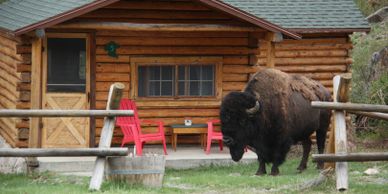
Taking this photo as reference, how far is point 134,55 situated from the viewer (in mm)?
19891

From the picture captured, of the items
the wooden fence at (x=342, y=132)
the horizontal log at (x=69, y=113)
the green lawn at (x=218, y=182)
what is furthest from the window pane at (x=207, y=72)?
the wooden fence at (x=342, y=132)

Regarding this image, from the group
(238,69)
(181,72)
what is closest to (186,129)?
(181,72)

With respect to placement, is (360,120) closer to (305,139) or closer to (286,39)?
(286,39)

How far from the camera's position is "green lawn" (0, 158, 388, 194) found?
13602mm

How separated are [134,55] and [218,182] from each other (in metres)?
5.48

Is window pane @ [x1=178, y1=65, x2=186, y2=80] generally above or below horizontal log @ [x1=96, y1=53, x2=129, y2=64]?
below

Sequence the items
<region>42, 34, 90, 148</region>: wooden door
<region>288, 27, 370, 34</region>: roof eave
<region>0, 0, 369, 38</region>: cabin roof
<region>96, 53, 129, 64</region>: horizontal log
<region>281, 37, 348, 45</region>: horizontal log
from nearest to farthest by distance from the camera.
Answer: <region>0, 0, 369, 38</region>: cabin roof < <region>42, 34, 90, 148</region>: wooden door < <region>96, 53, 129, 64</region>: horizontal log < <region>288, 27, 370, 34</region>: roof eave < <region>281, 37, 348, 45</region>: horizontal log

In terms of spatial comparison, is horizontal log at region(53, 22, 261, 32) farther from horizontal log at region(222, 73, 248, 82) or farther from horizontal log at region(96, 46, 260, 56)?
horizontal log at region(222, 73, 248, 82)

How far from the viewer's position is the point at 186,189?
14.2m

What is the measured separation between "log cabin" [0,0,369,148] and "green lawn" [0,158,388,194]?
7.31 feet

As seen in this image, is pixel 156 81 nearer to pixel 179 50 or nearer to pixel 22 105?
pixel 179 50

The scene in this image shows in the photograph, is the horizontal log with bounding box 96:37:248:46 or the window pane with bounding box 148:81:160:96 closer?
the horizontal log with bounding box 96:37:248:46

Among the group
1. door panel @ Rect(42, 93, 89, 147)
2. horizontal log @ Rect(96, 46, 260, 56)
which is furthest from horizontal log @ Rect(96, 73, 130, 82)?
door panel @ Rect(42, 93, 89, 147)

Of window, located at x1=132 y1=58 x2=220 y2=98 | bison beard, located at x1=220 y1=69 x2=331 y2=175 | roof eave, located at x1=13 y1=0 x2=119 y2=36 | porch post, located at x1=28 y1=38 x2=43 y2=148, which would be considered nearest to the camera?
bison beard, located at x1=220 y1=69 x2=331 y2=175
